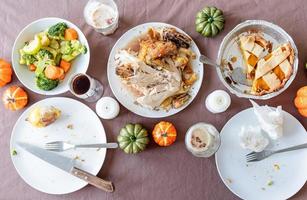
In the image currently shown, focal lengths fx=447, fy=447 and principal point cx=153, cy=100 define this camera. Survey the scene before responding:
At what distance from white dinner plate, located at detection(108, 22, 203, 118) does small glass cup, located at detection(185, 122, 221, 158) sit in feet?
0.28

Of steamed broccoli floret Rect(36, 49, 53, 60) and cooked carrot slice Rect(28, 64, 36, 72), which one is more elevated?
steamed broccoli floret Rect(36, 49, 53, 60)

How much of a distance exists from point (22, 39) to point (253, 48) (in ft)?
2.47

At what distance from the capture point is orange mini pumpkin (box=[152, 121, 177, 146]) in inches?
54.7

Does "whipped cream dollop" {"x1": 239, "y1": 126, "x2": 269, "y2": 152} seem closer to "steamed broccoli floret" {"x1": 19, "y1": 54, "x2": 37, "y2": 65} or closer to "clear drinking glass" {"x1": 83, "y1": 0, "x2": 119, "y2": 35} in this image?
"clear drinking glass" {"x1": 83, "y1": 0, "x2": 119, "y2": 35}

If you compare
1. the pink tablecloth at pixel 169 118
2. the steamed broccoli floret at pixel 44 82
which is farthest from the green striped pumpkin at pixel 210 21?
the steamed broccoli floret at pixel 44 82

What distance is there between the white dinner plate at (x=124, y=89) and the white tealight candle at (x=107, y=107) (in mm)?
25

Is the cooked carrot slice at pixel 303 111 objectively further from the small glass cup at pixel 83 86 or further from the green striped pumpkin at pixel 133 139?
the small glass cup at pixel 83 86

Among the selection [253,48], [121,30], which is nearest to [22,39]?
[121,30]

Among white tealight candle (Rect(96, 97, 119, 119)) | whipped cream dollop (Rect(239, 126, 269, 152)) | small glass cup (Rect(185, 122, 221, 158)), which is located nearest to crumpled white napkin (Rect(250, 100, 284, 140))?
whipped cream dollop (Rect(239, 126, 269, 152))

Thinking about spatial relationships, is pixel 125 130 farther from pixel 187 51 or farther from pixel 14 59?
pixel 14 59

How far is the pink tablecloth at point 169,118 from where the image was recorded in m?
1.44

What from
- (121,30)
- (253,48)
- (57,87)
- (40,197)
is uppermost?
(253,48)

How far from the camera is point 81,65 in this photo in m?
1.47

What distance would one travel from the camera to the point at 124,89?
145 cm
